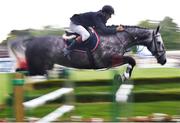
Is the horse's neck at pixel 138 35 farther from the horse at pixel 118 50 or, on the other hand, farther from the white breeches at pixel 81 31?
the white breeches at pixel 81 31

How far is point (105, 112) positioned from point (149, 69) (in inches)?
227

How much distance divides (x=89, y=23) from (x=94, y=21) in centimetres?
20

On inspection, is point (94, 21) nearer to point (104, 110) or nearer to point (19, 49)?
point (104, 110)

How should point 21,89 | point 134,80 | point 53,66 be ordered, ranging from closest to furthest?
point 21,89, point 53,66, point 134,80

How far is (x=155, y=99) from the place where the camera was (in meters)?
6.33

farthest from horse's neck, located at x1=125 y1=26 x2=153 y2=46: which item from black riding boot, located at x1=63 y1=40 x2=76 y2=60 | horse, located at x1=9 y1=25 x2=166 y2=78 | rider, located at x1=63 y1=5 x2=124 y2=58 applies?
black riding boot, located at x1=63 y1=40 x2=76 y2=60

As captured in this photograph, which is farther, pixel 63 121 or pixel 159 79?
pixel 159 79

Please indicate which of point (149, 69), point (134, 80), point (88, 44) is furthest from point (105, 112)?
point (149, 69)

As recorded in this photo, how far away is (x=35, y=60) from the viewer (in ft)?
21.9

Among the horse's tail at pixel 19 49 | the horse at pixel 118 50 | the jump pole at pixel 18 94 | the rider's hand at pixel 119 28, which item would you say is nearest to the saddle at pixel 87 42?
the horse at pixel 118 50

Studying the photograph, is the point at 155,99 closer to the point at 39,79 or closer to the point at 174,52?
the point at 39,79

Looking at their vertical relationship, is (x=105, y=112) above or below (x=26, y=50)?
below

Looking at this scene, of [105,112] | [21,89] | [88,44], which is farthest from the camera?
[88,44]

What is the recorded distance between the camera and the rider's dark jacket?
5645 millimetres
